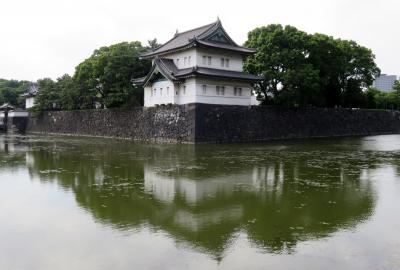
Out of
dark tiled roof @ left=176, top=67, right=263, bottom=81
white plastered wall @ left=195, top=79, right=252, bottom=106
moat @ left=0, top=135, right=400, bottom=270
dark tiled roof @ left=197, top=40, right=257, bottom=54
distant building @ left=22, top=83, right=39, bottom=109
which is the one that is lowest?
moat @ left=0, top=135, right=400, bottom=270

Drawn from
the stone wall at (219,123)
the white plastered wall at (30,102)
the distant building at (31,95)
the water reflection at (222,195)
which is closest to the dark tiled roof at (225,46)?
the stone wall at (219,123)

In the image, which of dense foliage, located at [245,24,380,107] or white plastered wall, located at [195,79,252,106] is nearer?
white plastered wall, located at [195,79,252,106]

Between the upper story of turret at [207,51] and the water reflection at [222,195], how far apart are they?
14.3 meters

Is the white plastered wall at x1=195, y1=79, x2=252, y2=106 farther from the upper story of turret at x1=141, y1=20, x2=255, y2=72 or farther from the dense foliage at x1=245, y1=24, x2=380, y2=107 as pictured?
the dense foliage at x1=245, y1=24, x2=380, y2=107

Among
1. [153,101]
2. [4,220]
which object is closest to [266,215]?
[4,220]

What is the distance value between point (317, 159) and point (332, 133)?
2409cm

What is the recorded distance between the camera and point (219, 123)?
32.3 metres

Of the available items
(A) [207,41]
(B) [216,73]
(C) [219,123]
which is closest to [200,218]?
(C) [219,123]

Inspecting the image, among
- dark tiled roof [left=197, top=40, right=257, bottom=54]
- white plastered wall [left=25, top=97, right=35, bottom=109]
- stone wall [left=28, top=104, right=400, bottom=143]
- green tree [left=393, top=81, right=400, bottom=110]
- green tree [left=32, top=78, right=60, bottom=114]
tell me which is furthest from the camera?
green tree [left=393, top=81, right=400, bottom=110]

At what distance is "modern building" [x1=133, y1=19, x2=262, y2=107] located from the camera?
31.7 m

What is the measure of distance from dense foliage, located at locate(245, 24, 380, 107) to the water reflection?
664 inches

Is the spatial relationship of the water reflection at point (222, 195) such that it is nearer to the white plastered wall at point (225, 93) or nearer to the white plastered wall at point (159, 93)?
the white plastered wall at point (225, 93)

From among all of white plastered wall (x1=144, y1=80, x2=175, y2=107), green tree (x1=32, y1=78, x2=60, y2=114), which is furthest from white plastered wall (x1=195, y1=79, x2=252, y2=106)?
green tree (x1=32, y1=78, x2=60, y2=114)

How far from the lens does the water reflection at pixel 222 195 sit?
8.04 metres
